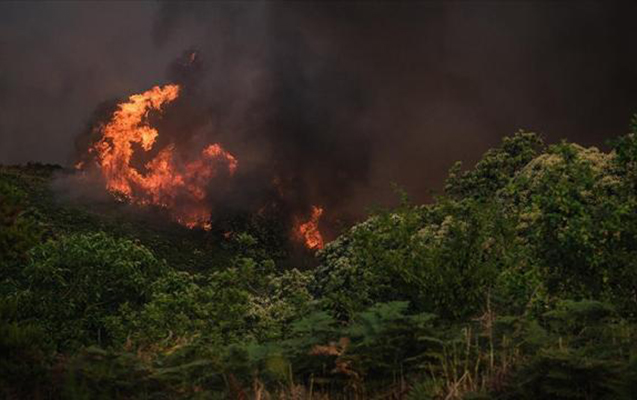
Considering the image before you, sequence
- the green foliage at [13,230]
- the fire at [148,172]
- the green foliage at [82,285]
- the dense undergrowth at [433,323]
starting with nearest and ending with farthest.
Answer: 1. the dense undergrowth at [433,323]
2. the green foliage at [13,230]
3. the green foliage at [82,285]
4. the fire at [148,172]

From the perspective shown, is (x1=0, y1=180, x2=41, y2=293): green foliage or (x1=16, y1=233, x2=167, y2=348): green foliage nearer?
(x1=0, y1=180, x2=41, y2=293): green foliage

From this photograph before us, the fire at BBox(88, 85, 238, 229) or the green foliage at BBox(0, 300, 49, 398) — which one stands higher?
the fire at BBox(88, 85, 238, 229)

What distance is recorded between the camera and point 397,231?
13680 millimetres

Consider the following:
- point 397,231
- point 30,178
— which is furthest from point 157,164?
point 397,231

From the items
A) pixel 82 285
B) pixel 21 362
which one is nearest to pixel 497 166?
pixel 82 285

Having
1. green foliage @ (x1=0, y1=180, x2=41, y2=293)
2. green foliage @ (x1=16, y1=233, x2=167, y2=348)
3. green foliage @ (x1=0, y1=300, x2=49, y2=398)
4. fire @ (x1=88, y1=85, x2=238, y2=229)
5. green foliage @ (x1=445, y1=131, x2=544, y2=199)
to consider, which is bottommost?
green foliage @ (x1=0, y1=300, x2=49, y2=398)

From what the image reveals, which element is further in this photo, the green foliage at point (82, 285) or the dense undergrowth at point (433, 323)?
the green foliage at point (82, 285)

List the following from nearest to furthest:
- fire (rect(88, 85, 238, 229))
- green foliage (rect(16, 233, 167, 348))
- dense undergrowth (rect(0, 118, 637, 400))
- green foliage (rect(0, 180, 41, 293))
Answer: dense undergrowth (rect(0, 118, 637, 400)), green foliage (rect(0, 180, 41, 293)), green foliage (rect(16, 233, 167, 348)), fire (rect(88, 85, 238, 229))

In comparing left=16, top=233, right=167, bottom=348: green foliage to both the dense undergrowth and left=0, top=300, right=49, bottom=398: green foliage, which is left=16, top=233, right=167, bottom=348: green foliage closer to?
the dense undergrowth

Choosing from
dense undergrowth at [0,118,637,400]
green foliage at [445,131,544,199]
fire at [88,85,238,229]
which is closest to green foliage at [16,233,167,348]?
dense undergrowth at [0,118,637,400]

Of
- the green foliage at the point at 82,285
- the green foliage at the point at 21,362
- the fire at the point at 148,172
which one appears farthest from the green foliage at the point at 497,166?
the fire at the point at 148,172

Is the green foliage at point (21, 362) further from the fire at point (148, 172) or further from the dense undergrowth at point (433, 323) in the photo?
the fire at point (148, 172)

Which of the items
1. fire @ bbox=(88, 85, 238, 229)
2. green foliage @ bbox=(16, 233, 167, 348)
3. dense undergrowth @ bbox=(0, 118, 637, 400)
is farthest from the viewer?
fire @ bbox=(88, 85, 238, 229)

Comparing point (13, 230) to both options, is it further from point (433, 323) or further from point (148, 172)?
point (148, 172)
